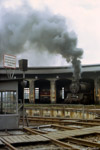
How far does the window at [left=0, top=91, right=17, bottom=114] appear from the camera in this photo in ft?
41.7

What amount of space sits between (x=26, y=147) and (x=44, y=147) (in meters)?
0.62

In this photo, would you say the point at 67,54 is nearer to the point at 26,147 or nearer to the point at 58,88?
the point at 58,88

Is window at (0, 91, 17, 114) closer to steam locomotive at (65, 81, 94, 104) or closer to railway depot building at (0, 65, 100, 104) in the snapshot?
steam locomotive at (65, 81, 94, 104)

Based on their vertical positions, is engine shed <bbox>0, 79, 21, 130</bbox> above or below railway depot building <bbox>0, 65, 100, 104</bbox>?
below

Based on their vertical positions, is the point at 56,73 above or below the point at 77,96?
above

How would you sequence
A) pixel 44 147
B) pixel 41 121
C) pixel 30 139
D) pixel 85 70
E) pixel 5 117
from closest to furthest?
1. pixel 44 147
2. pixel 30 139
3. pixel 5 117
4. pixel 41 121
5. pixel 85 70

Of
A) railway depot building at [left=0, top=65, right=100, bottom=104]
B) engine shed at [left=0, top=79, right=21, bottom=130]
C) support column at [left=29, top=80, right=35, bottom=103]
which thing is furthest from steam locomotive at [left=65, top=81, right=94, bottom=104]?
engine shed at [left=0, top=79, right=21, bottom=130]

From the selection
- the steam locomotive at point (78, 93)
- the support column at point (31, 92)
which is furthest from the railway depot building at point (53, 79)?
the steam locomotive at point (78, 93)

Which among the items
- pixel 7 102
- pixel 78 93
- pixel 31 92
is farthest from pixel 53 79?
pixel 7 102

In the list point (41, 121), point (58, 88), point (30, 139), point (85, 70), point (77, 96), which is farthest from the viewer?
point (58, 88)

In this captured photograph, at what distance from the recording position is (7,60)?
1454cm

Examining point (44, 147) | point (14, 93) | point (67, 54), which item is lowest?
point (44, 147)

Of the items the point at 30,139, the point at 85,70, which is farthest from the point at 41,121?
the point at 85,70

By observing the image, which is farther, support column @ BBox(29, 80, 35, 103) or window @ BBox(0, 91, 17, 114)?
support column @ BBox(29, 80, 35, 103)
